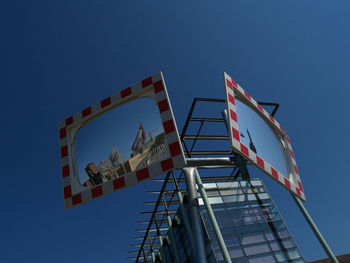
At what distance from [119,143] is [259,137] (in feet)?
7.29

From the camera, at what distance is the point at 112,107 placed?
449cm

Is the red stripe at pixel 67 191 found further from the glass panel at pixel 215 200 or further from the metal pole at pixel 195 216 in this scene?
the glass panel at pixel 215 200

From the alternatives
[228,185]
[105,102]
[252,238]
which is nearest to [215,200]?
[228,185]

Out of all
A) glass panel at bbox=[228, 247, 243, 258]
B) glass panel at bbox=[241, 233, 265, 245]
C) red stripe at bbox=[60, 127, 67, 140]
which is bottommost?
glass panel at bbox=[228, 247, 243, 258]

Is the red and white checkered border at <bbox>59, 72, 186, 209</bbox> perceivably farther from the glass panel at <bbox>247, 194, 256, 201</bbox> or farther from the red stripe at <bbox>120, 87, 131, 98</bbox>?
the glass panel at <bbox>247, 194, 256, 201</bbox>

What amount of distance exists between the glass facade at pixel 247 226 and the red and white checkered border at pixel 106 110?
6.24 meters

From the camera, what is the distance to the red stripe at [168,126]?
3.72m

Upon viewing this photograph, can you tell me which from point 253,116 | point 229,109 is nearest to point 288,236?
point 253,116

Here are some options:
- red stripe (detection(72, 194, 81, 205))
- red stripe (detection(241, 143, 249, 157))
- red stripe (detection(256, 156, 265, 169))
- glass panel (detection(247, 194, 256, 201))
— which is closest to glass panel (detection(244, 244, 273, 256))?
glass panel (detection(247, 194, 256, 201))

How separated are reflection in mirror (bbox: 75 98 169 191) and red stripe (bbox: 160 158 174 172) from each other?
0.28 ft

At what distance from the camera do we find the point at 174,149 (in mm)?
3541

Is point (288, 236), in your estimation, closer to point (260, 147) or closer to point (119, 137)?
point (260, 147)

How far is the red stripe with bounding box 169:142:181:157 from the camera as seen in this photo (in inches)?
138

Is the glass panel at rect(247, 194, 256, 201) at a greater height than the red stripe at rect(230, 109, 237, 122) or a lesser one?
lesser
